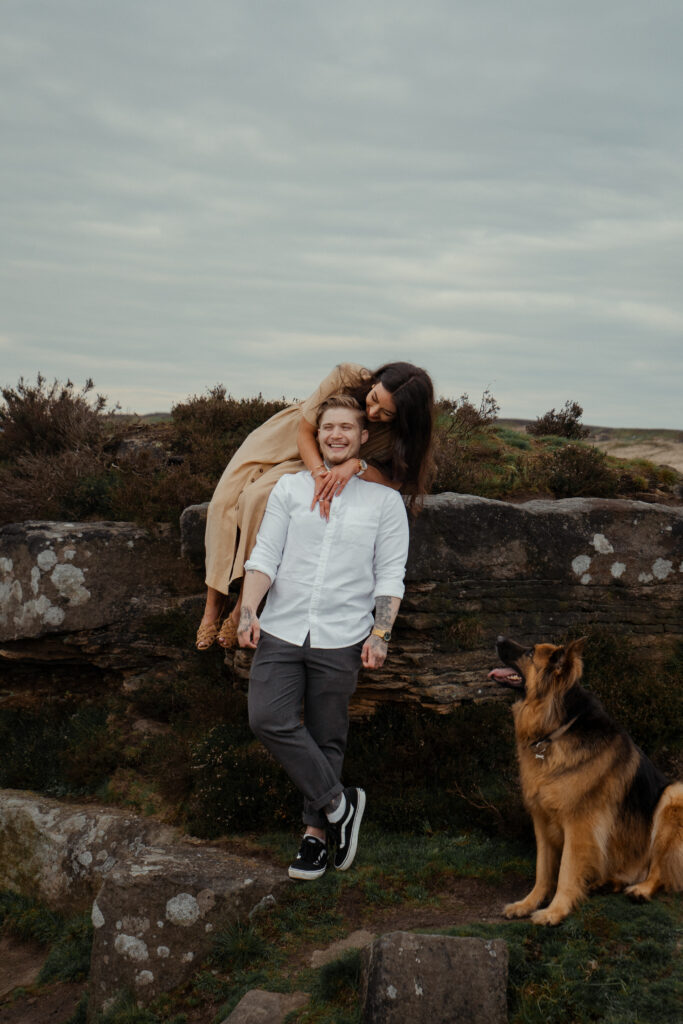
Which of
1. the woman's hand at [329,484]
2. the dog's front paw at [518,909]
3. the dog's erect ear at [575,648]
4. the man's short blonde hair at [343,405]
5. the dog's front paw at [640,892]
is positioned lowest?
the dog's front paw at [518,909]

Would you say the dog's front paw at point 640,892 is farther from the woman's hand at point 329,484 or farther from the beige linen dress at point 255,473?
the beige linen dress at point 255,473

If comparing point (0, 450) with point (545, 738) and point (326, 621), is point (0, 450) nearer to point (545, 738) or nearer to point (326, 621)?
point (326, 621)

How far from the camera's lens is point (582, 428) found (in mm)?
11961

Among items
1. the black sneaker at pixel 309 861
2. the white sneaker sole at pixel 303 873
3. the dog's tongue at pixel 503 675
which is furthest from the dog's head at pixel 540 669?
the white sneaker sole at pixel 303 873

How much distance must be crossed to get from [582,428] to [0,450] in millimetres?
8921

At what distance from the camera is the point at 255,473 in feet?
19.5

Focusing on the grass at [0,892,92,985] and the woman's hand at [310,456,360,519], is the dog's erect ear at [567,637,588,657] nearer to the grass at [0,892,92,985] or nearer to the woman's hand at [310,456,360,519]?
the woman's hand at [310,456,360,519]

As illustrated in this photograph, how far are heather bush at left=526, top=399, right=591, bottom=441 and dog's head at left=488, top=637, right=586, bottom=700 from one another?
7.22 metres

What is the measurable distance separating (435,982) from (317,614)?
6.79 ft

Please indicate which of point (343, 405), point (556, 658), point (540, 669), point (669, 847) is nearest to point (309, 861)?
point (540, 669)

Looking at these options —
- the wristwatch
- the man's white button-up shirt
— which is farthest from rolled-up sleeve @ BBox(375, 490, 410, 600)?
the wristwatch

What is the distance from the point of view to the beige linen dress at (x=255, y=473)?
18.4 ft

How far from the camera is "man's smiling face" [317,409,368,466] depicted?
514cm

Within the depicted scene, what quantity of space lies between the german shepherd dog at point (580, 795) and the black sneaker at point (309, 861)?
1.28 meters
